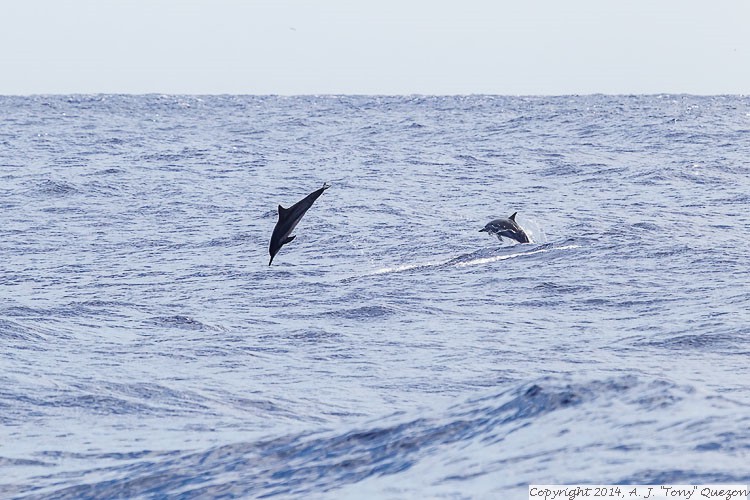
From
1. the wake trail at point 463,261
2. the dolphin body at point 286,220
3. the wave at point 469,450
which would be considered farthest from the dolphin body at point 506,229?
the wave at point 469,450

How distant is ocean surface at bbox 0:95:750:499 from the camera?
6996mm

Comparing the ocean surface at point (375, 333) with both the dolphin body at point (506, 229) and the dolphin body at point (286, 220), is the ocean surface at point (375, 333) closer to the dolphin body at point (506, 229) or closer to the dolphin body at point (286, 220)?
the dolphin body at point (506, 229)

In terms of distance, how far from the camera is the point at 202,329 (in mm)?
13203

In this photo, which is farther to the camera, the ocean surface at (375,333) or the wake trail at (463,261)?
the wake trail at (463,261)

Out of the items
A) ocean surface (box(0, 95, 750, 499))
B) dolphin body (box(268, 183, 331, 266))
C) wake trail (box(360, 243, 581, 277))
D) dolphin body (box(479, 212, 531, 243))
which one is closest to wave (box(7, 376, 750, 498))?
ocean surface (box(0, 95, 750, 499))

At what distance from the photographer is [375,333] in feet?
42.6

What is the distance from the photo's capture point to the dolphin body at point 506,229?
18812 millimetres

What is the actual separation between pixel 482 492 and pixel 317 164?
3310 centimetres

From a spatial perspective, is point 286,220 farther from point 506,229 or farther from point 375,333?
point 506,229

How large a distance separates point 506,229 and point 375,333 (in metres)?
6.31

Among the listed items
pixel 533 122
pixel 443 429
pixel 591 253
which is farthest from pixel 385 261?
pixel 533 122

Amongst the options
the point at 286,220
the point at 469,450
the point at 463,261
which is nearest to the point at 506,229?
the point at 463,261

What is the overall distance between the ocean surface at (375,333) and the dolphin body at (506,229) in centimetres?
20

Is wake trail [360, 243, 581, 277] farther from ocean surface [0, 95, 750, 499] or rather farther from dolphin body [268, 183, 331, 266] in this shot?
dolphin body [268, 183, 331, 266]
